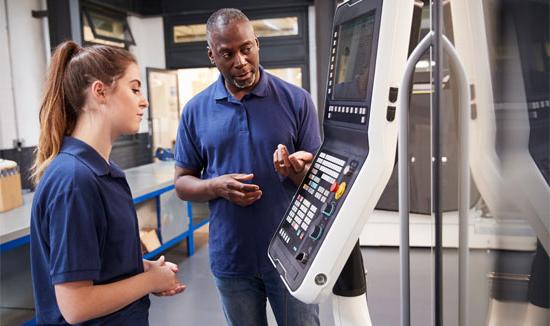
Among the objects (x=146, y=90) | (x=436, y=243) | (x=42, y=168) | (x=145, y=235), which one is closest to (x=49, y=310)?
(x=42, y=168)

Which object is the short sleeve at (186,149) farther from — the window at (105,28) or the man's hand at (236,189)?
the window at (105,28)

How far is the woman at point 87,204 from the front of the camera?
1115 millimetres

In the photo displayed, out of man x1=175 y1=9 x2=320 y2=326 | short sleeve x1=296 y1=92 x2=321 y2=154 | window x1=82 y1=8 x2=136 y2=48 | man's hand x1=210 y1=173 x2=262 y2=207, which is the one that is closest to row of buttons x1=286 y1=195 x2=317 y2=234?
man's hand x1=210 y1=173 x2=262 y2=207

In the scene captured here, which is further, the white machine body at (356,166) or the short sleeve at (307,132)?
the short sleeve at (307,132)

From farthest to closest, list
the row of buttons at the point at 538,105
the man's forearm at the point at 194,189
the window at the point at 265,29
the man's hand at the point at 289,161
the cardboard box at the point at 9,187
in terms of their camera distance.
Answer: the window at the point at 265,29 → the cardboard box at the point at 9,187 → the man's forearm at the point at 194,189 → the man's hand at the point at 289,161 → the row of buttons at the point at 538,105

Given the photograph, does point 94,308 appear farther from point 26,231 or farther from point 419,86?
point 26,231

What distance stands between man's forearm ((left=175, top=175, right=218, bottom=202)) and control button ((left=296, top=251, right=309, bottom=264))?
69 centimetres

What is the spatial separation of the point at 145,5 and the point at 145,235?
3.97 metres

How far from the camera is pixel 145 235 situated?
4.29m

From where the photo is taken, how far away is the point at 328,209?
0.91 metres

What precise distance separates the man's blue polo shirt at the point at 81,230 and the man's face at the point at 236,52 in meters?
0.52

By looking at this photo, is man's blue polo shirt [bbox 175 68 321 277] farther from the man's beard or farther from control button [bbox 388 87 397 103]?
control button [bbox 388 87 397 103]

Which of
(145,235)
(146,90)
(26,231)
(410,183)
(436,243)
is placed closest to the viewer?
(436,243)

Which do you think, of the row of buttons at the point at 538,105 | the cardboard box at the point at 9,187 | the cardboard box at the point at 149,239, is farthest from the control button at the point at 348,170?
the cardboard box at the point at 149,239
